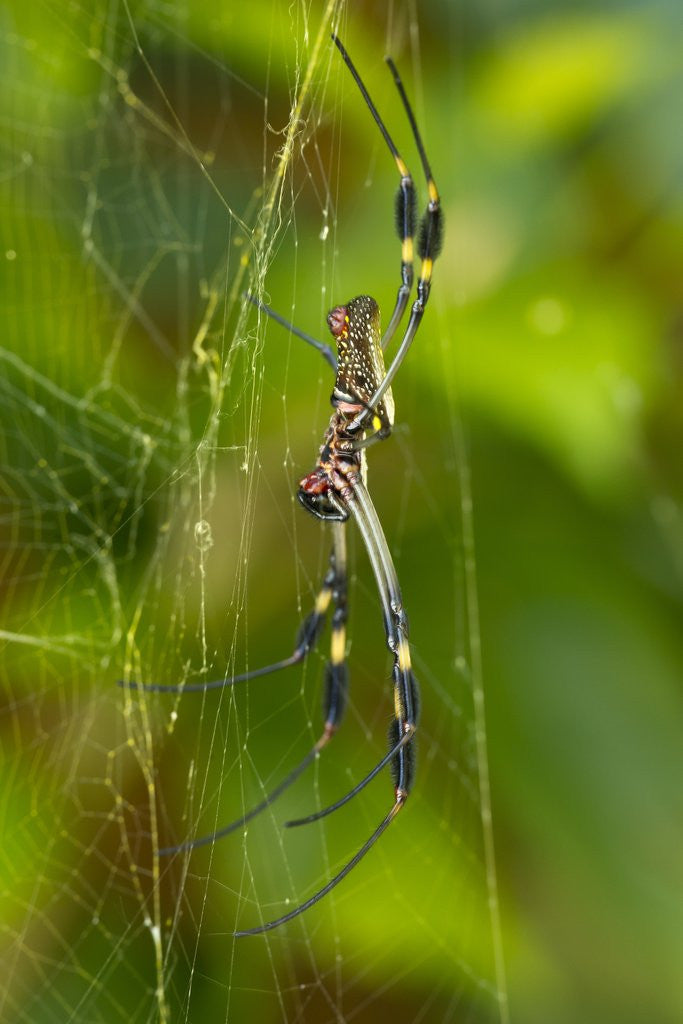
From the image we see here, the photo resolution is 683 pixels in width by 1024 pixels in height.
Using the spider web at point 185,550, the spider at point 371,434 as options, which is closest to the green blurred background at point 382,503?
the spider web at point 185,550

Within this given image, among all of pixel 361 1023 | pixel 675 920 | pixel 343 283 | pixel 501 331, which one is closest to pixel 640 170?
pixel 501 331

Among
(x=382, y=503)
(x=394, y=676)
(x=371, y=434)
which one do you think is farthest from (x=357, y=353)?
(x=382, y=503)

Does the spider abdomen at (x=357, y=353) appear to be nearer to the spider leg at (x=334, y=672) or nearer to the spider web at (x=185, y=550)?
the spider web at (x=185, y=550)

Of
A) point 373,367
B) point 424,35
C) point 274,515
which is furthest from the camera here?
point 424,35

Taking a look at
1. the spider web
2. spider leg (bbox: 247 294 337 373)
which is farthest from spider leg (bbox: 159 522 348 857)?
spider leg (bbox: 247 294 337 373)

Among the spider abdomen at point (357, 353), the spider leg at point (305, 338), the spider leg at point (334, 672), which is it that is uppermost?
the spider leg at point (305, 338)

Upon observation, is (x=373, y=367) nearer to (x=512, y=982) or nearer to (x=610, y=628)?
(x=610, y=628)
